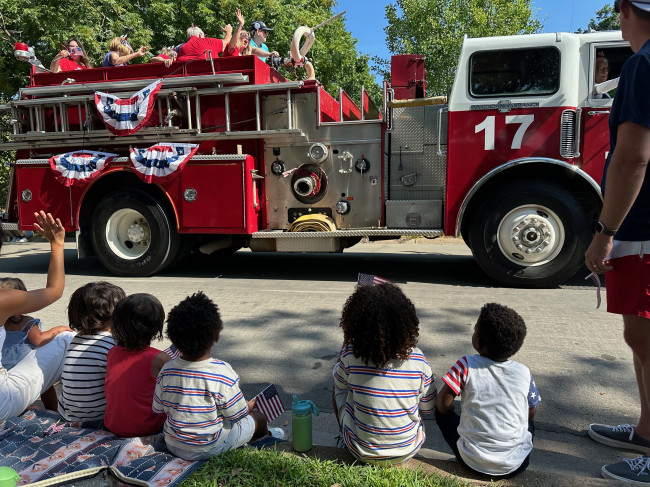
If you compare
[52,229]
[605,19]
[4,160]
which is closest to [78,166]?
[52,229]

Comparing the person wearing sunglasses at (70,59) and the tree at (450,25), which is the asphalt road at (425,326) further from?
the tree at (450,25)

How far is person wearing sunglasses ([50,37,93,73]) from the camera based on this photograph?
748cm

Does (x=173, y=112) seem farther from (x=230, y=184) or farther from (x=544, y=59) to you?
(x=544, y=59)

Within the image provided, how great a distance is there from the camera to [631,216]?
2254 millimetres

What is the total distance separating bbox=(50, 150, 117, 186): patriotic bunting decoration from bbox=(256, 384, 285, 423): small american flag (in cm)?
539

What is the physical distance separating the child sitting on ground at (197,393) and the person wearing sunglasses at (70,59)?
6.78 metres

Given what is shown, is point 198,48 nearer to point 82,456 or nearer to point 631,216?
point 82,456

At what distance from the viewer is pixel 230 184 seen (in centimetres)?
661

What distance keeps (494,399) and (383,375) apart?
477 millimetres

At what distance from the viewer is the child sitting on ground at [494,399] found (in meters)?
2.11

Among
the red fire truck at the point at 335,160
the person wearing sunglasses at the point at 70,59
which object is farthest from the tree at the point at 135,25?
the red fire truck at the point at 335,160

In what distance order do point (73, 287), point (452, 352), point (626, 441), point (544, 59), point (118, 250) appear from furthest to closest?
point (118, 250) < point (73, 287) < point (544, 59) < point (452, 352) < point (626, 441)

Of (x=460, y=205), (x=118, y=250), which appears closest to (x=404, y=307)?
(x=460, y=205)

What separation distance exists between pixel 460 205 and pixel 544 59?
190 centimetres
